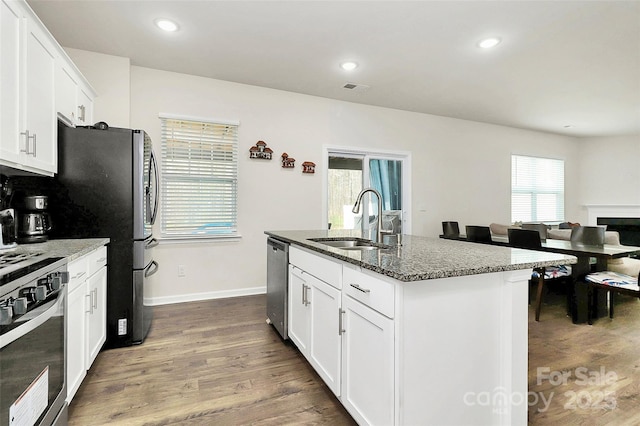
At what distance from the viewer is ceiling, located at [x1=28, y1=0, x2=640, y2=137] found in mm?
2594

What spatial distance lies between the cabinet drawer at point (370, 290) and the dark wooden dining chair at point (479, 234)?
3.25 metres

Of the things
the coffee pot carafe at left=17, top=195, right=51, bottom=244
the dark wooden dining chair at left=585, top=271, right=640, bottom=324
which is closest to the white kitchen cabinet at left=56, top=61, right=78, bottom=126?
the coffee pot carafe at left=17, top=195, right=51, bottom=244

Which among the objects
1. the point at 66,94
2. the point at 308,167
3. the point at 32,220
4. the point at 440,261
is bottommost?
the point at 440,261

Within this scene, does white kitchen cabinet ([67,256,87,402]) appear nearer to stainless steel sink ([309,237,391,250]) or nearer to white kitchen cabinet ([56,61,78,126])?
white kitchen cabinet ([56,61,78,126])

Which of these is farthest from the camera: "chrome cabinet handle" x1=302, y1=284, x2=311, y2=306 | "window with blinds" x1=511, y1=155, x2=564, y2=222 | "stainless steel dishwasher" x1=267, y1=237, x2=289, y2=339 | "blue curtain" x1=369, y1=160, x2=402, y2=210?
"window with blinds" x1=511, y1=155, x2=564, y2=222

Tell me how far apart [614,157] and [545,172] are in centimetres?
170

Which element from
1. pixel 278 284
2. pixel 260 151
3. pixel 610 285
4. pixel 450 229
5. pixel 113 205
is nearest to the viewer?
pixel 113 205

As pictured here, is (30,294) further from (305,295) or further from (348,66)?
(348,66)

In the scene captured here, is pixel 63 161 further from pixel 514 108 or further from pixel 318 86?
pixel 514 108

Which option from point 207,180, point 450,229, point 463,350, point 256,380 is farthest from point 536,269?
point 207,180

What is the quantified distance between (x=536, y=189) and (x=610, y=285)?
168 inches

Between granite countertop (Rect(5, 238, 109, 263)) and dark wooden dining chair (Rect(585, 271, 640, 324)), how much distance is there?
13.8ft

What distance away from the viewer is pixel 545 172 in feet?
22.4

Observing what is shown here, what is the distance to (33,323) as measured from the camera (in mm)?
1245
